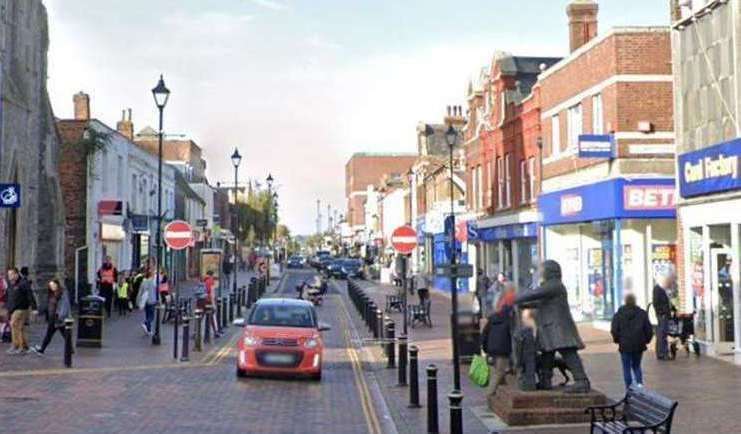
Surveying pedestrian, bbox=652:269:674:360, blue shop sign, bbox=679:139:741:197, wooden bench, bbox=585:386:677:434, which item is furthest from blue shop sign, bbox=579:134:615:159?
wooden bench, bbox=585:386:677:434

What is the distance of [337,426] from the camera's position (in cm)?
1335

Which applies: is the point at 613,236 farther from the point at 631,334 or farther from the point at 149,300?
the point at 149,300

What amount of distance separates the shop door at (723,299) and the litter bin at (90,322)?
14.0 metres

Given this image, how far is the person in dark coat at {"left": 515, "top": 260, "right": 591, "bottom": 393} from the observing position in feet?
41.8

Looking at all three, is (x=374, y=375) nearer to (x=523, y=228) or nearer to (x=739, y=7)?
(x=739, y=7)

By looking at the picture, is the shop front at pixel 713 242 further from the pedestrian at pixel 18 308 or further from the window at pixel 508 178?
the window at pixel 508 178

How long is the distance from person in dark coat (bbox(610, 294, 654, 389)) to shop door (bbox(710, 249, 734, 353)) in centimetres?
567

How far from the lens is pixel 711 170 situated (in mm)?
20438

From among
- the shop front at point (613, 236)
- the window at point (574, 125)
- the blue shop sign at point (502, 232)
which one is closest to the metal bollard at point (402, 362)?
the shop front at point (613, 236)

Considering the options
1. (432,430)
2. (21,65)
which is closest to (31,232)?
(21,65)

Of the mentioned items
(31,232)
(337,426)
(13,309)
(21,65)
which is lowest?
(337,426)

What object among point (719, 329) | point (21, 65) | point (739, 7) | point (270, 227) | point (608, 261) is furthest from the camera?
point (270, 227)

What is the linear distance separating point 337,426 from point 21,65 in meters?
22.9

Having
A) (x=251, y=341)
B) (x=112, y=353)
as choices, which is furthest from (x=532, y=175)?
(x=251, y=341)
